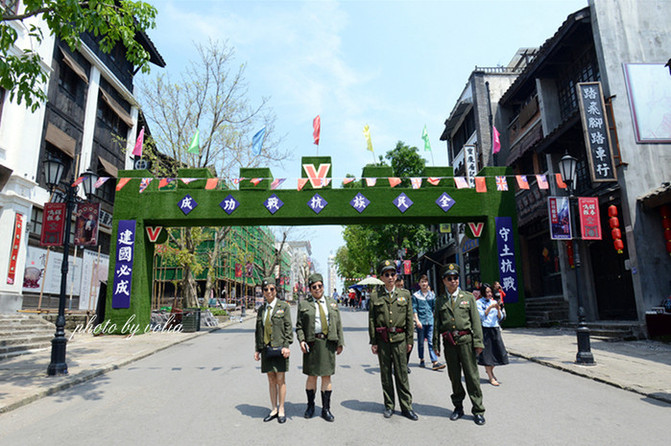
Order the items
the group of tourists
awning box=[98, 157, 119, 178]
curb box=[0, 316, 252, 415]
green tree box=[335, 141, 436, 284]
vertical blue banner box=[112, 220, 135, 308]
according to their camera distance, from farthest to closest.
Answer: green tree box=[335, 141, 436, 284] < awning box=[98, 157, 119, 178] < vertical blue banner box=[112, 220, 135, 308] < curb box=[0, 316, 252, 415] < the group of tourists

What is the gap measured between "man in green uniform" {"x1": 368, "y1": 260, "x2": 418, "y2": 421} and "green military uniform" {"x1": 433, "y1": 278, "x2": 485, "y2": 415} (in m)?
0.54

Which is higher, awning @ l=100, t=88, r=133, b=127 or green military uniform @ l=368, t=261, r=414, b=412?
awning @ l=100, t=88, r=133, b=127

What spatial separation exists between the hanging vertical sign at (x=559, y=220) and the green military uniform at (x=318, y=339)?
35.5 feet

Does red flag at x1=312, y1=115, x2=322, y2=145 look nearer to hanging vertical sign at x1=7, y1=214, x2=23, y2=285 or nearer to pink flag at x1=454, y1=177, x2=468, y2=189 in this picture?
pink flag at x1=454, y1=177, x2=468, y2=189

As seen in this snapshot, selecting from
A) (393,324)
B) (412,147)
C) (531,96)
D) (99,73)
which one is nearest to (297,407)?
(393,324)

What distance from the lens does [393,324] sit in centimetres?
584

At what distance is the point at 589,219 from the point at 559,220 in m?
0.89

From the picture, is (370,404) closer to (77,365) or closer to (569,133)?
(77,365)

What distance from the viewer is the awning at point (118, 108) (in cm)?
2481

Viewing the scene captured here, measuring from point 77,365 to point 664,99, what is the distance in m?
17.3

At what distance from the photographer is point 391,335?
19.1 ft

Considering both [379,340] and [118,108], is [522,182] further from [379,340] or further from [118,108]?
[118,108]

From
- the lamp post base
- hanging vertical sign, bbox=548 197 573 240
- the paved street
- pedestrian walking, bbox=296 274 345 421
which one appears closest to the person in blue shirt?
the paved street

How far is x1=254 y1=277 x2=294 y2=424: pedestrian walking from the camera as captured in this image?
5672 mm
